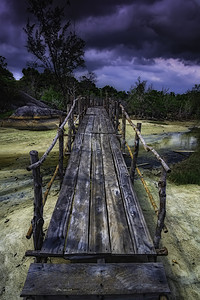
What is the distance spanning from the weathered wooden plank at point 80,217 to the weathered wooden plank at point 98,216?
86 millimetres

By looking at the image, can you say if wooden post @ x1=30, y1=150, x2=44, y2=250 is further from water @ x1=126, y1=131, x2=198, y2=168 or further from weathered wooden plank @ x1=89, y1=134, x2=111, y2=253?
water @ x1=126, y1=131, x2=198, y2=168

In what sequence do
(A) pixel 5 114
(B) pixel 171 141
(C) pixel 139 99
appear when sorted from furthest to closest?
1. (C) pixel 139 99
2. (A) pixel 5 114
3. (B) pixel 171 141

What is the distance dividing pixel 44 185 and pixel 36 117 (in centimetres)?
989

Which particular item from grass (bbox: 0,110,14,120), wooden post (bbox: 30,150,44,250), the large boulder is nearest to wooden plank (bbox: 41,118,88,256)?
wooden post (bbox: 30,150,44,250)

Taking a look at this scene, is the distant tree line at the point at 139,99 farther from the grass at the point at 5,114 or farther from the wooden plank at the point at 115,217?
the wooden plank at the point at 115,217

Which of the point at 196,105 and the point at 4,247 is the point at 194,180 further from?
the point at 196,105

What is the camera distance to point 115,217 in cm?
313

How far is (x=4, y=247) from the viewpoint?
3.62m

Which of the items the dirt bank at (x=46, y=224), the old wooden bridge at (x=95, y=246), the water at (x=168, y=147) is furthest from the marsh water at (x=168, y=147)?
the old wooden bridge at (x=95, y=246)

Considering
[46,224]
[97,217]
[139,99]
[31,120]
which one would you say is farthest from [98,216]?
[139,99]

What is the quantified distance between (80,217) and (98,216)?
30 centimetres

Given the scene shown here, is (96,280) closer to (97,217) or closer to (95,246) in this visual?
(95,246)

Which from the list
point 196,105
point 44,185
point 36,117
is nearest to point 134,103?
point 196,105

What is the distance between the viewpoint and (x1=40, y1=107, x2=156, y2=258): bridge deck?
8.34 feet
